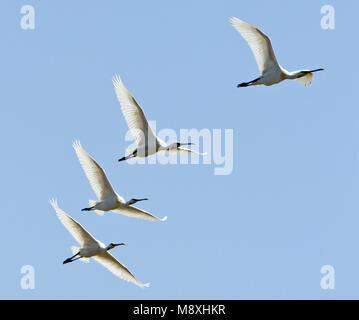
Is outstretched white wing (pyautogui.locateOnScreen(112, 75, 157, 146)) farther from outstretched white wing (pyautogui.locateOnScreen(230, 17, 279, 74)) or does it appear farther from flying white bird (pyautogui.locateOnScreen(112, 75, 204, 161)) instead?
outstretched white wing (pyautogui.locateOnScreen(230, 17, 279, 74))

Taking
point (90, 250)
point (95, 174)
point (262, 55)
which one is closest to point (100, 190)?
point (95, 174)

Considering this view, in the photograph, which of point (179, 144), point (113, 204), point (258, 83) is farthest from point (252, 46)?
point (113, 204)

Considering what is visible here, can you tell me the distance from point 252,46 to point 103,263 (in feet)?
23.7

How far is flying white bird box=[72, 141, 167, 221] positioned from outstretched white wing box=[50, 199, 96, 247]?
2.48ft

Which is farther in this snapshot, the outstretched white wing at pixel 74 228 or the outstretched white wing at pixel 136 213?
the outstretched white wing at pixel 136 213

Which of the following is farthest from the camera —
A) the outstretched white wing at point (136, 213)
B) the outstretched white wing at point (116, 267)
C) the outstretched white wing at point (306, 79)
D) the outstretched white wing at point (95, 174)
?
A: the outstretched white wing at point (306, 79)

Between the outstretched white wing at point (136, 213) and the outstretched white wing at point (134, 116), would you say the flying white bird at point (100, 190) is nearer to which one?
the outstretched white wing at point (136, 213)

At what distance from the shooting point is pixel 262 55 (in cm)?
2847

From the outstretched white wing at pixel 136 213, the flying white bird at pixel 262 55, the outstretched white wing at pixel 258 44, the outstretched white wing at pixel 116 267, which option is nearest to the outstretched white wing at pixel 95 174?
the outstretched white wing at pixel 136 213

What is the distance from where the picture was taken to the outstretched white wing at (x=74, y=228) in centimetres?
2855

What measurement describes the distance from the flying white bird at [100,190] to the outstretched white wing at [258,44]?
16.3 ft
